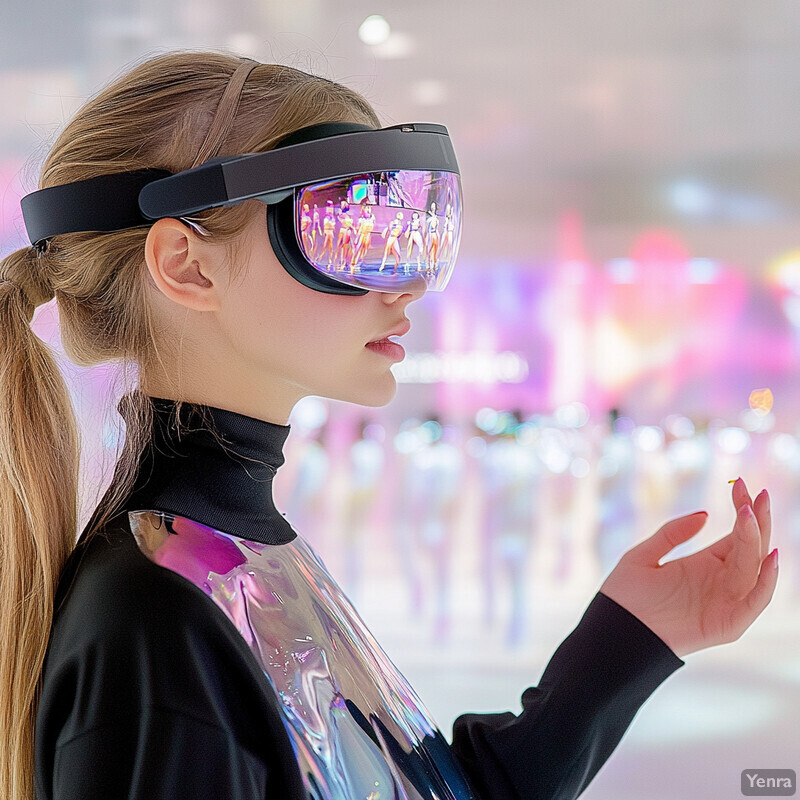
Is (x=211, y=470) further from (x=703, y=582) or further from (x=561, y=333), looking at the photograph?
(x=561, y=333)

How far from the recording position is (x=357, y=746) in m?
0.70

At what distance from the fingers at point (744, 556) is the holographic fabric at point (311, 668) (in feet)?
1.08

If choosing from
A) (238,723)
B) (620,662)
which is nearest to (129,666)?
(238,723)

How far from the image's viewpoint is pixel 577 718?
87 cm

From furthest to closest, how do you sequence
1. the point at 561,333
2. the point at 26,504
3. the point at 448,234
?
the point at 561,333
the point at 448,234
the point at 26,504

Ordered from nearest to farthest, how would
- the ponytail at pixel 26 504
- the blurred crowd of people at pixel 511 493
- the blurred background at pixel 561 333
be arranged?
the ponytail at pixel 26 504 < the blurred background at pixel 561 333 < the blurred crowd of people at pixel 511 493

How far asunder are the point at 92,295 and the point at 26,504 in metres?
0.19

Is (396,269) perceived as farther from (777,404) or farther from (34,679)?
(777,404)

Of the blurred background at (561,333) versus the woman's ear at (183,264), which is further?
the blurred background at (561,333)

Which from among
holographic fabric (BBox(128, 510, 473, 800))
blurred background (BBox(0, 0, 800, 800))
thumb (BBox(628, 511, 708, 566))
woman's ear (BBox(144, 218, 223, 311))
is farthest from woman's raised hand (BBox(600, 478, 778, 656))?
blurred background (BBox(0, 0, 800, 800))

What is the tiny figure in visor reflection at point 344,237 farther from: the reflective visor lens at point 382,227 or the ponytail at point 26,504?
the ponytail at point 26,504

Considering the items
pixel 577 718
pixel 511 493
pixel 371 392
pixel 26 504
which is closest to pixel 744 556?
pixel 577 718

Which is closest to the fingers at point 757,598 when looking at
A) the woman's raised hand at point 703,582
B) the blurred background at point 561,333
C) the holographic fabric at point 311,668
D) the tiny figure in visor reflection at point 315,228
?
the woman's raised hand at point 703,582

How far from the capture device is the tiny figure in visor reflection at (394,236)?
→ 79 cm
